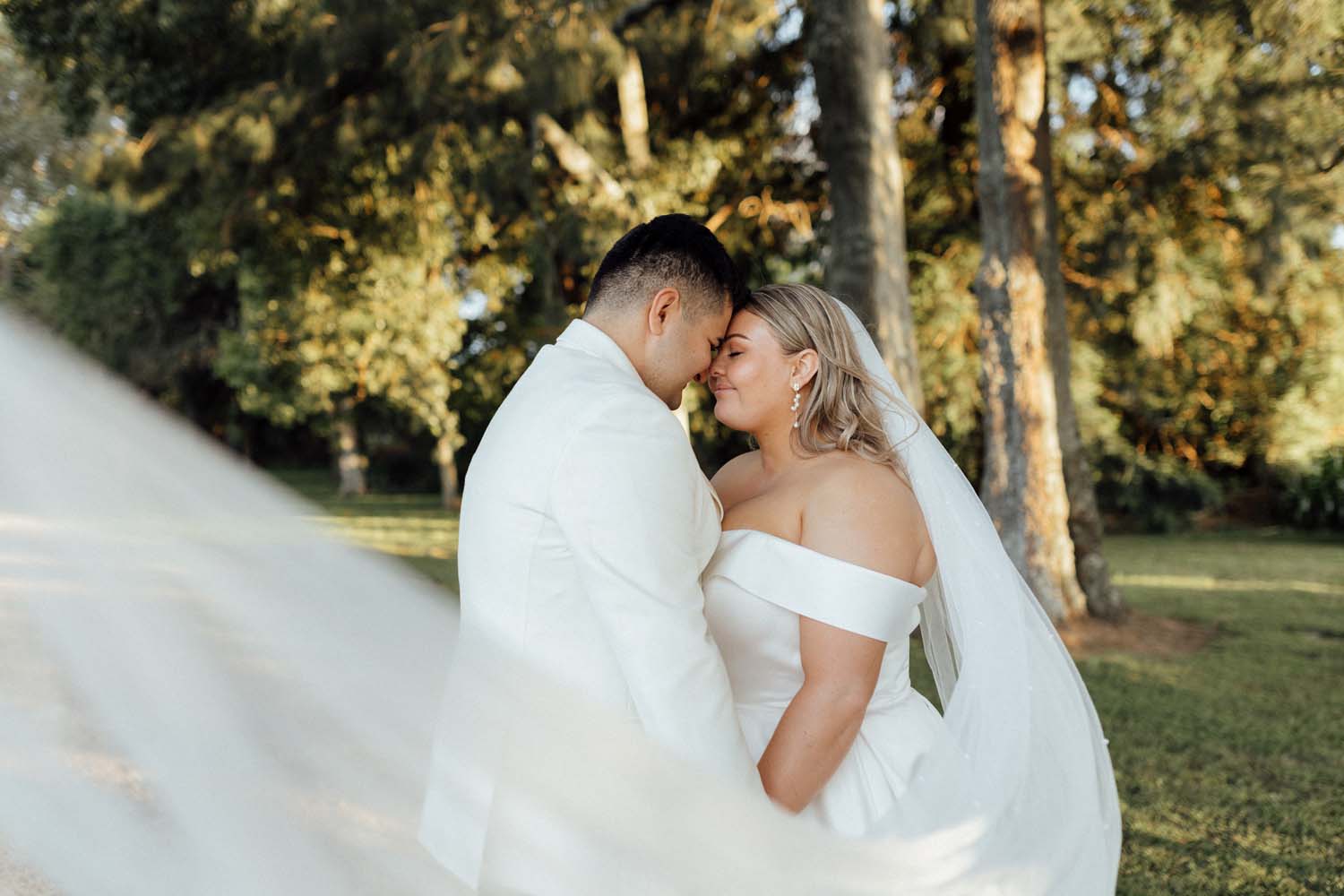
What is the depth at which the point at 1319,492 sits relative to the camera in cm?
1980

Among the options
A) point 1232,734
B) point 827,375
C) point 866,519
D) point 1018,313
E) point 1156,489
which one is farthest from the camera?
point 1156,489

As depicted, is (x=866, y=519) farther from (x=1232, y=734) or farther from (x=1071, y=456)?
(x=1071, y=456)

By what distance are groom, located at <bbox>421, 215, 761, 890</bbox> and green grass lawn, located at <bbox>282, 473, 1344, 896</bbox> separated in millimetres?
312

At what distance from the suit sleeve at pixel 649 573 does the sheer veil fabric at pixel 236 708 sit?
0.11 metres

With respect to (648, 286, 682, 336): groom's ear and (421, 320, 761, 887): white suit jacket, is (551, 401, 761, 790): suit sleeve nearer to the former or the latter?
(421, 320, 761, 887): white suit jacket

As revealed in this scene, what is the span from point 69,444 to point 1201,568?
16.1 metres

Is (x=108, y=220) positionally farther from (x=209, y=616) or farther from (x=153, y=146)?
(x=209, y=616)

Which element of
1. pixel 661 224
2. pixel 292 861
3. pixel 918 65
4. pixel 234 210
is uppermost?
pixel 918 65

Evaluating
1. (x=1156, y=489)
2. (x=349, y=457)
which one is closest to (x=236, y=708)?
(x=1156, y=489)

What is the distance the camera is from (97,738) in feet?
4.49

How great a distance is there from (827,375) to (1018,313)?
7.09 m

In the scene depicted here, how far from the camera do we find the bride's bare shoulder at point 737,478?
2805 mm

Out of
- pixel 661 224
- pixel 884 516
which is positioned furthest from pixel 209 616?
pixel 884 516

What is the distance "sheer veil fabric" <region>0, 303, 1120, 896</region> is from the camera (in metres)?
1.34
